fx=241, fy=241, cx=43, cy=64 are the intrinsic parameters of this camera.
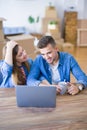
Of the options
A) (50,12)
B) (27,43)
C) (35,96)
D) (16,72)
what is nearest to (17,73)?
(16,72)

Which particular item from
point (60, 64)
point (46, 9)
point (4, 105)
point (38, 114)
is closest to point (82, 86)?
point (60, 64)

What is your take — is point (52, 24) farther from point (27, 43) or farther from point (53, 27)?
point (27, 43)

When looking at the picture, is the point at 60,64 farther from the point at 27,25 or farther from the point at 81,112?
the point at 27,25

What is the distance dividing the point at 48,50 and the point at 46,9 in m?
4.36

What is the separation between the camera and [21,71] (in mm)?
2107

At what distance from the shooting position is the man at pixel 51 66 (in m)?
1.97

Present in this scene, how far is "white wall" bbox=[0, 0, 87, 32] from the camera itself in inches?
237

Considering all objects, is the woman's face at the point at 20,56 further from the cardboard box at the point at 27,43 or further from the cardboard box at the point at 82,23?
the cardboard box at the point at 82,23

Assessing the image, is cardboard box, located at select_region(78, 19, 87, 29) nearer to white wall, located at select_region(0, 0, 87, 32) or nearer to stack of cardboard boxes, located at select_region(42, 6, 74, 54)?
white wall, located at select_region(0, 0, 87, 32)

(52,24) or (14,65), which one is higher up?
(52,24)

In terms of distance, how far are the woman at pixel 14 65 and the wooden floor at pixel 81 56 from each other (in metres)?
2.67

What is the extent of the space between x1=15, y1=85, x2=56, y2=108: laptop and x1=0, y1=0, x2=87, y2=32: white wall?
4757 mm

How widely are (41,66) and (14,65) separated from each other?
23 cm

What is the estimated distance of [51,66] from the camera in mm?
2107
